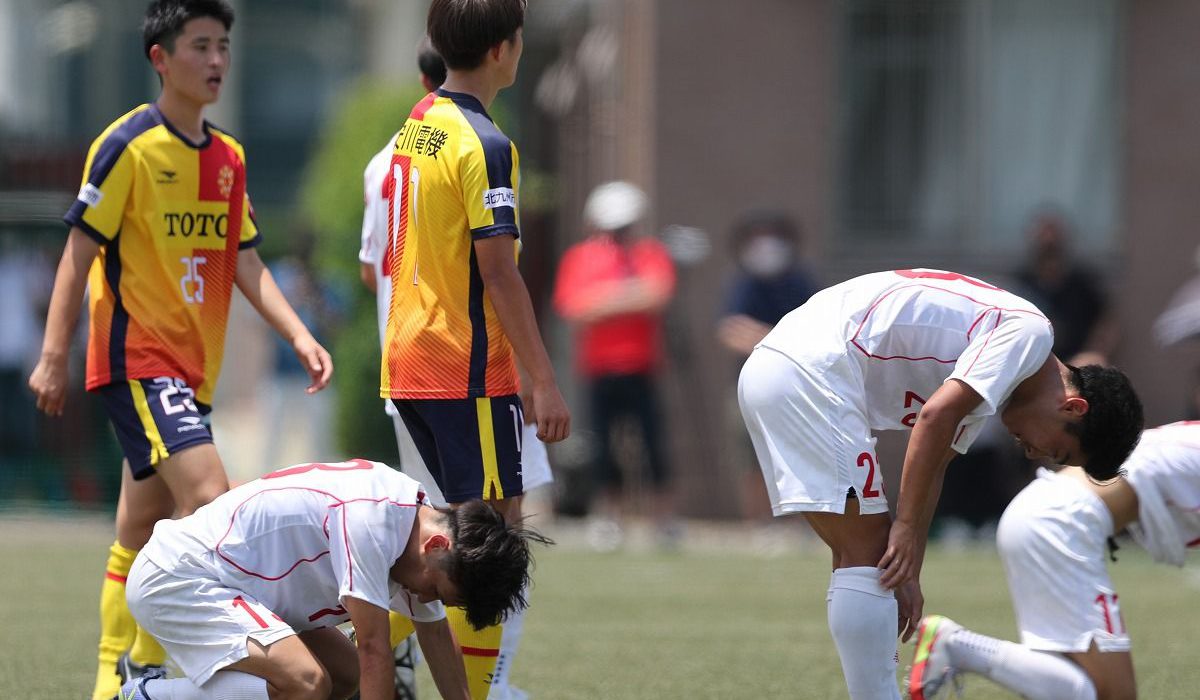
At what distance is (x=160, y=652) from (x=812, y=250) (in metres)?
9.64

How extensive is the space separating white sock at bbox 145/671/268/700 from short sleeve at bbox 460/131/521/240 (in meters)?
1.37

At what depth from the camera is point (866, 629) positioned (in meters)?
4.76

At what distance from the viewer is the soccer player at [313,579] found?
468 cm

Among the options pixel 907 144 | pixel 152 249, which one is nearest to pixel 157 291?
pixel 152 249

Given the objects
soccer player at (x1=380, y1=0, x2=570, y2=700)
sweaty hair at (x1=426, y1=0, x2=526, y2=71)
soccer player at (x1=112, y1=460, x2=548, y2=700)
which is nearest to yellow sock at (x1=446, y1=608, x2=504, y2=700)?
soccer player at (x1=380, y1=0, x2=570, y2=700)

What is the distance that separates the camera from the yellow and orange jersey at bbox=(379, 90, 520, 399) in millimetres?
5188

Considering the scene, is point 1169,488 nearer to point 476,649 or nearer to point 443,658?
point 476,649

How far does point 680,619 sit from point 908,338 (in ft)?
14.3

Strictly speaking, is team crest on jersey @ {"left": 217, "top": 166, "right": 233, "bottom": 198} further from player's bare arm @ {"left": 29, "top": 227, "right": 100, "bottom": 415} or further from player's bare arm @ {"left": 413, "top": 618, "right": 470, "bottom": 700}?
player's bare arm @ {"left": 413, "top": 618, "right": 470, "bottom": 700}

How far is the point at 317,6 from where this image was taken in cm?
2541

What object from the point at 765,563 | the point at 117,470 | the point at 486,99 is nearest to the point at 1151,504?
the point at 486,99

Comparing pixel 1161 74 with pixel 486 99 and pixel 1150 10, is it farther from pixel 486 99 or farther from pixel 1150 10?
pixel 486 99

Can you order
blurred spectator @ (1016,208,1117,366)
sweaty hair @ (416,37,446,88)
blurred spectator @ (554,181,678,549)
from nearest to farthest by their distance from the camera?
sweaty hair @ (416,37,446,88), blurred spectator @ (554,181,678,549), blurred spectator @ (1016,208,1117,366)

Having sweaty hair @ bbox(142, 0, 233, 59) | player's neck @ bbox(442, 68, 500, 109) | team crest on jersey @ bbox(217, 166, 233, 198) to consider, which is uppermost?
sweaty hair @ bbox(142, 0, 233, 59)
